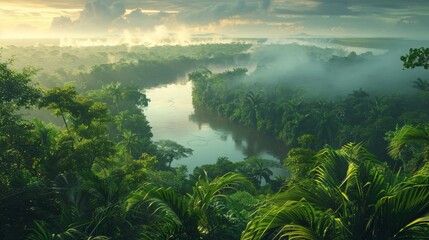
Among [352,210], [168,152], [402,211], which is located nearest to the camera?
[402,211]

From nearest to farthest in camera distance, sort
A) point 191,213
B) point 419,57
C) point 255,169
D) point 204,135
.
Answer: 1. point 191,213
2. point 419,57
3. point 255,169
4. point 204,135

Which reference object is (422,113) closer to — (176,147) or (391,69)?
(176,147)

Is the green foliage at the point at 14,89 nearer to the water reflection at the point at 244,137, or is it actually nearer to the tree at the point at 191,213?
the tree at the point at 191,213

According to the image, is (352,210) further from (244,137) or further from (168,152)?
→ (244,137)

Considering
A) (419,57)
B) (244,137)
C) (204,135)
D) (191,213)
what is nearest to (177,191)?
(191,213)

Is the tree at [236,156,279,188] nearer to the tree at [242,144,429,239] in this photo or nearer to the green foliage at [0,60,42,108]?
the green foliage at [0,60,42,108]

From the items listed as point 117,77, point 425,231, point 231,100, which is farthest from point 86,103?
point 117,77

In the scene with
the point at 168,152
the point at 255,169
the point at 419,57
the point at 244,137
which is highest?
the point at 419,57

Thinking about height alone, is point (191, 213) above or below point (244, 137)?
above
